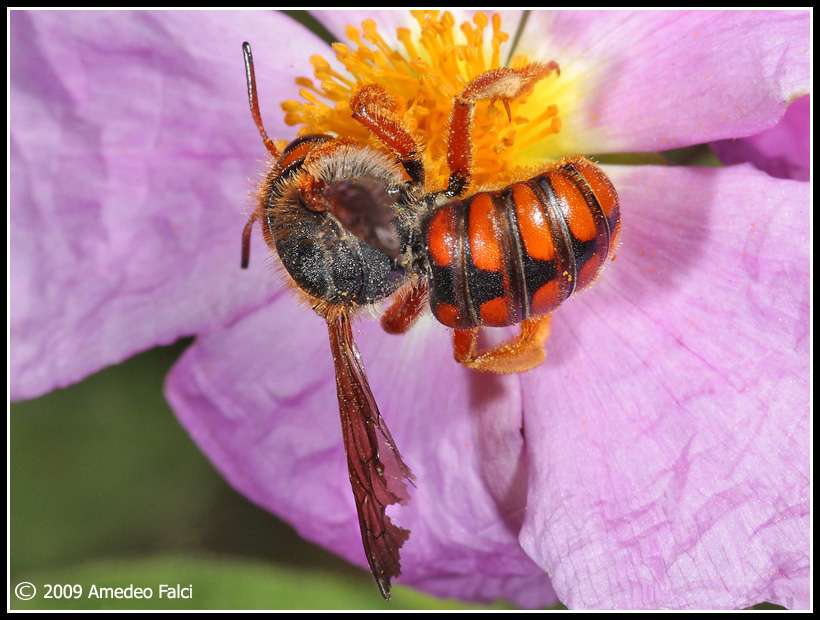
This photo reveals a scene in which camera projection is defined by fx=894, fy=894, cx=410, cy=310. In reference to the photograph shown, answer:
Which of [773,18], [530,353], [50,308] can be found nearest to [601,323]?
[530,353]

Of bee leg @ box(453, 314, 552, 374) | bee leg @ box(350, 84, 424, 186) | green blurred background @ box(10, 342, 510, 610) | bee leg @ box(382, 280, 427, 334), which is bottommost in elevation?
green blurred background @ box(10, 342, 510, 610)

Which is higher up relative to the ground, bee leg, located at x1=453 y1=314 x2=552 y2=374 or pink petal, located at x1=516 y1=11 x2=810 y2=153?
pink petal, located at x1=516 y1=11 x2=810 y2=153

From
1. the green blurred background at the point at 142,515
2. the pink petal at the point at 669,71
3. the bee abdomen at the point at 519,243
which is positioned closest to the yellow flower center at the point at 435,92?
the pink petal at the point at 669,71

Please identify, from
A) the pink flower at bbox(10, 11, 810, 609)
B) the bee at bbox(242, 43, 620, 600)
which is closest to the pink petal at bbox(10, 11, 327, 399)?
the pink flower at bbox(10, 11, 810, 609)

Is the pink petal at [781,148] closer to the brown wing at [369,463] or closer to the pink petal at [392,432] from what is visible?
the pink petal at [392,432]

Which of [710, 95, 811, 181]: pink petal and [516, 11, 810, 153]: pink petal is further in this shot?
[710, 95, 811, 181]: pink petal

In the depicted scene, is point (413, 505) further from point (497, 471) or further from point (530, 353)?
point (530, 353)

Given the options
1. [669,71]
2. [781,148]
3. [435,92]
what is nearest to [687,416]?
[781,148]

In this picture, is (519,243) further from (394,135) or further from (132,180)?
(132,180)

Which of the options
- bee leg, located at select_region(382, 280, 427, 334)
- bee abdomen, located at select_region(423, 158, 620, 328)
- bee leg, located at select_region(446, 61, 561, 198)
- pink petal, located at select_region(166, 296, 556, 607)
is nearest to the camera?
bee abdomen, located at select_region(423, 158, 620, 328)

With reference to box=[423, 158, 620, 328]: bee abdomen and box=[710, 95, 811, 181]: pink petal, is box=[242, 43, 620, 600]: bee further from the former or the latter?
box=[710, 95, 811, 181]: pink petal
